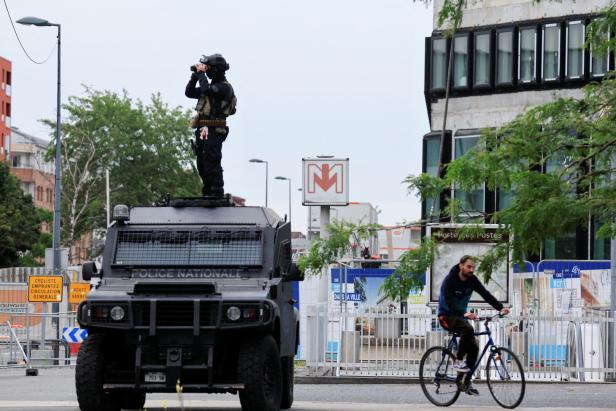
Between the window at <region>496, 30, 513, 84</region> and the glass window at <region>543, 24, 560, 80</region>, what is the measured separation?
1403 millimetres

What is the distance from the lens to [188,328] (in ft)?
54.0

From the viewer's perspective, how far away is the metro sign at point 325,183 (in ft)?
98.5

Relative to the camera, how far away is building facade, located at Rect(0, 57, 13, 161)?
141 metres

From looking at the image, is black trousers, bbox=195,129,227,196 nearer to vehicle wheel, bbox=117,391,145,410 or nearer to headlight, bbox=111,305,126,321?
vehicle wheel, bbox=117,391,145,410

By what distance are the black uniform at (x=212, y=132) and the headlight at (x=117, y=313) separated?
2861 millimetres

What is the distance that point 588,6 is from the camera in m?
57.1

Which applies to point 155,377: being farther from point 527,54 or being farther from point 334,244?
point 527,54

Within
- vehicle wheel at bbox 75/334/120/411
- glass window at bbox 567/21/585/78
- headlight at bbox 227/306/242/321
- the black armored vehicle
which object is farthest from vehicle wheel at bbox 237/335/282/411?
glass window at bbox 567/21/585/78

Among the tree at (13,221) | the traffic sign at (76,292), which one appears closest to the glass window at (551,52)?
the traffic sign at (76,292)

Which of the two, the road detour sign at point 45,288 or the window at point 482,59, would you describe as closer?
the road detour sign at point 45,288

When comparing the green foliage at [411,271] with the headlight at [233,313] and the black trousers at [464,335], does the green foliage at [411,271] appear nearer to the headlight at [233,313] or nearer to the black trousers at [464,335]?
the black trousers at [464,335]

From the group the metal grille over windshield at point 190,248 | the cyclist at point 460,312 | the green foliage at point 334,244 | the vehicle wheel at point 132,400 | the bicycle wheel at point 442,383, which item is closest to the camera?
the metal grille over windshield at point 190,248

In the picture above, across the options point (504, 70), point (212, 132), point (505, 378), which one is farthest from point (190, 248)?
point (504, 70)

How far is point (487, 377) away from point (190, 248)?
3742 mm
